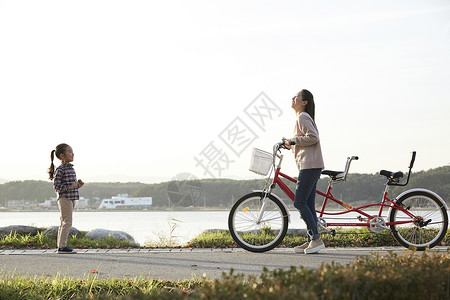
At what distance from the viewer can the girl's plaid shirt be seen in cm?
724

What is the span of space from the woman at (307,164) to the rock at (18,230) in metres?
4.92

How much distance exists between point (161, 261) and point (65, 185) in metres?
2.14

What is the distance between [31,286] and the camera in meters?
4.52

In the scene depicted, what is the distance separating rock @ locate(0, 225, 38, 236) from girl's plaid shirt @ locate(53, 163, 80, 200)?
1.76m

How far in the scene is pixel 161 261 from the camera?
6.09 m

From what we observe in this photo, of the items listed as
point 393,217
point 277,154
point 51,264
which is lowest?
point 51,264

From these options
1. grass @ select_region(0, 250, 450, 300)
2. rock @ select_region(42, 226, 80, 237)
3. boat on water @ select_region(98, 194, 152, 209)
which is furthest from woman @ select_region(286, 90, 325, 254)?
boat on water @ select_region(98, 194, 152, 209)

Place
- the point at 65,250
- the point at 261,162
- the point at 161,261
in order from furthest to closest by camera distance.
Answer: the point at 65,250, the point at 261,162, the point at 161,261

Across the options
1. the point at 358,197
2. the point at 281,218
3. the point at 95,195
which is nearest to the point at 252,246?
the point at 281,218

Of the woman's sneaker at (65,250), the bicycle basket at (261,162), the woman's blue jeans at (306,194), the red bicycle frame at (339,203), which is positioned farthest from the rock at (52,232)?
the woman's blue jeans at (306,194)

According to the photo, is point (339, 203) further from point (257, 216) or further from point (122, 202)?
point (122, 202)

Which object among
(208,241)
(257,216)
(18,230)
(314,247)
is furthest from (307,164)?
(18,230)

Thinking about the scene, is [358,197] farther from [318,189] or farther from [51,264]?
[51,264]

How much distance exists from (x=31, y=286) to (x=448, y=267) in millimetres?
3544
